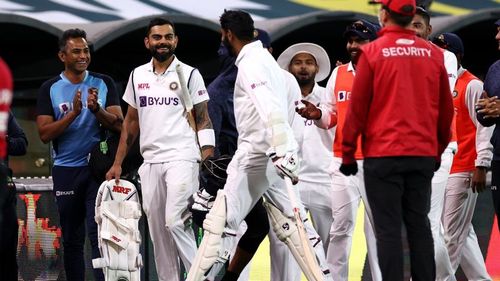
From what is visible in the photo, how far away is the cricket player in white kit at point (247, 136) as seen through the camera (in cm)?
1029

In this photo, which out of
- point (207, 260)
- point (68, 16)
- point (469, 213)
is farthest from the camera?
point (68, 16)

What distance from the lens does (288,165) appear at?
10.0 metres

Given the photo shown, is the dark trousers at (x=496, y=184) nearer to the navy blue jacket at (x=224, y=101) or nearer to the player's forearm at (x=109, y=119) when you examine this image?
the navy blue jacket at (x=224, y=101)

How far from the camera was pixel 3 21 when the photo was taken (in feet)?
52.3

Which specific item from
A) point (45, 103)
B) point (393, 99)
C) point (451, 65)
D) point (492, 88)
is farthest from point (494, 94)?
point (45, 103)

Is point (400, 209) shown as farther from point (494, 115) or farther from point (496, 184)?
point (494, 115)

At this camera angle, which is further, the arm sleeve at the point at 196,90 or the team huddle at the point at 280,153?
the arm sleeve at the point at 196,90

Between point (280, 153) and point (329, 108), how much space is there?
1839 millimetres

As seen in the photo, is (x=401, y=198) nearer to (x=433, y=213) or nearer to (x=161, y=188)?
(x=433, y=213)

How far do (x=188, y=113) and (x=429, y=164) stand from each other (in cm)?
268

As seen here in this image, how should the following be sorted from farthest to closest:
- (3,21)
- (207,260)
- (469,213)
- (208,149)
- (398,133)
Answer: (3,21)
(469,213)
(208,149)
(207,260)
(398,133)

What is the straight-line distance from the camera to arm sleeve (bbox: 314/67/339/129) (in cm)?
1156

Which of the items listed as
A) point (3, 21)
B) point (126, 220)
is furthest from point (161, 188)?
point (3, 21)

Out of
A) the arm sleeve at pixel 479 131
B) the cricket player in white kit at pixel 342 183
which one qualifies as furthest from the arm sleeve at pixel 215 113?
the arm sleeve at pixel 479 131
